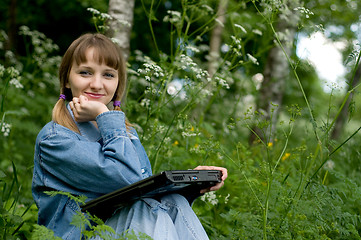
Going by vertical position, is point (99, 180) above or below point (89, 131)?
below

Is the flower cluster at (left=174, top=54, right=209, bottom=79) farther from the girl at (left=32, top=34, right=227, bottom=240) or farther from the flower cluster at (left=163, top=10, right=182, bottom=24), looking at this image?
the girl at (left=32, top=34, right=227, bottom=240)

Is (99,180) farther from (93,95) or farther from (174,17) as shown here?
(174,17)

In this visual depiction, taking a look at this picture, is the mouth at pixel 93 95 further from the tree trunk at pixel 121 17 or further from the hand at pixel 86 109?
the tree trunk at pixel 121 17

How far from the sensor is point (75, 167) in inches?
71.9

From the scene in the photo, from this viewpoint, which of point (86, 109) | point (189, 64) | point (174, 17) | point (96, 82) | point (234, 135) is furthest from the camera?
point (234, 135)

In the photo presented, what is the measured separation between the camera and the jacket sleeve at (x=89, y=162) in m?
1.81

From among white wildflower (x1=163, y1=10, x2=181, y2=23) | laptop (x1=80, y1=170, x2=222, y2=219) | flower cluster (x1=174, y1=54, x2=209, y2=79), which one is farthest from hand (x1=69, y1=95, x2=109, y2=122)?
white wildflower (x1=163, y1=10, x2=181, y2=23)

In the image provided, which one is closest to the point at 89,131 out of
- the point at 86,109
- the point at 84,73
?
the point at 86,109

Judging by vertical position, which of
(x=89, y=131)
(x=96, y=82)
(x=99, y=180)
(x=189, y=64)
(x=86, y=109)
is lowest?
(x=99, y=180)

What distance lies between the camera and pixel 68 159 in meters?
1.82

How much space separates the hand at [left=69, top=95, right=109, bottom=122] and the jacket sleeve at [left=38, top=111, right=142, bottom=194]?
0.14 m

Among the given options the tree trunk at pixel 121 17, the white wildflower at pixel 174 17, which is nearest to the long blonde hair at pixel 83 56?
the white wildflower at pixel 174 17

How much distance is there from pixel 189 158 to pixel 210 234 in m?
0.86

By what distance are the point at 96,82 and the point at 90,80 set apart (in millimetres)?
37
